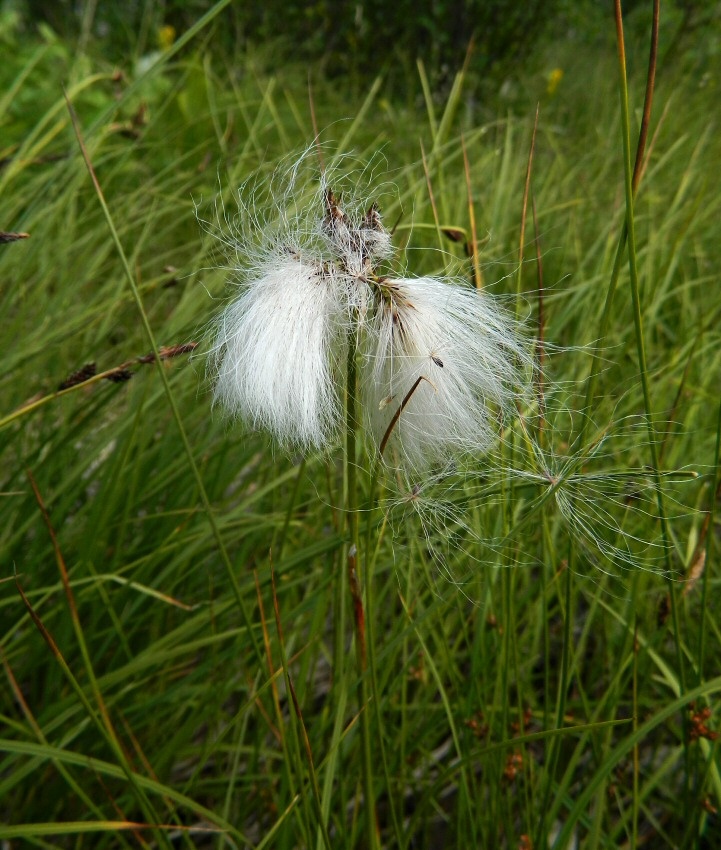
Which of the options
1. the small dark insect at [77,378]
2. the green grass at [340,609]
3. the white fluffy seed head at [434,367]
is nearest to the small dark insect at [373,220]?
the white fluffy seed head at [434,367]

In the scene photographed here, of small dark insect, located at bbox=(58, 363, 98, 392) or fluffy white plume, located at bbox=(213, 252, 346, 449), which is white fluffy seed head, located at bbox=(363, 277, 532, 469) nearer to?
fluffy white plume, located at bbox=(213, 252, 346, 449)

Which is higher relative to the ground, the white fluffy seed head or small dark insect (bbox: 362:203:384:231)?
small dark insect (bbox: 362:203:384:231)

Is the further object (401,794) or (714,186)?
(714,186)

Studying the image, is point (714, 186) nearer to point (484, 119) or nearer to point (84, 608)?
point (484, 119)

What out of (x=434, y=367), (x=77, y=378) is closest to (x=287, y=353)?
(x=434, y=367)

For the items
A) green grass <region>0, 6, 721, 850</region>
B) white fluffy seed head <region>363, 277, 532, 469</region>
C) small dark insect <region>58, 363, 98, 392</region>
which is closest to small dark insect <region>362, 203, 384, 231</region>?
white fluffy seed head <region>363, 277, 532, 469</region>

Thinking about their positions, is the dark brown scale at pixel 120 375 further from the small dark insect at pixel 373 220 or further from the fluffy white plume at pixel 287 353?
the small dark insect at pixel 373 220

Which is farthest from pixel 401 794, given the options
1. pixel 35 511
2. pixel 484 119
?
pixel 484 119
